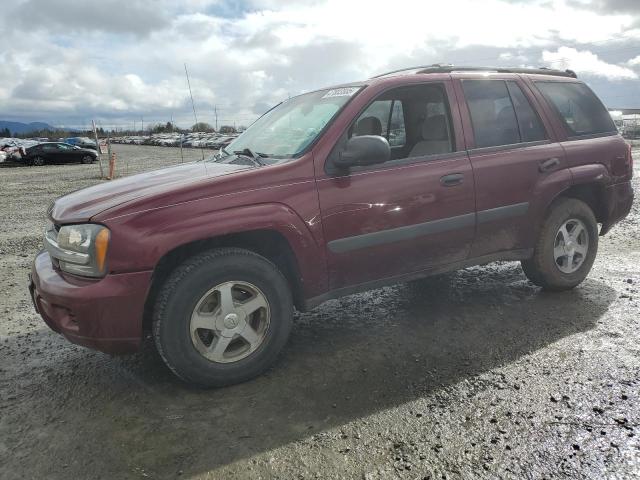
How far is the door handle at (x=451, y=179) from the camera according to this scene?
139 inches

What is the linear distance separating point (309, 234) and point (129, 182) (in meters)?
1.28

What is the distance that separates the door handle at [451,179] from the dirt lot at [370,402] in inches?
42.0

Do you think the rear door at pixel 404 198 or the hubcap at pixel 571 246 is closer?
the rear door at pixel 404 198

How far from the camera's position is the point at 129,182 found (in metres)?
3.37

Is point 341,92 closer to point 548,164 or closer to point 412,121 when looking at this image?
point 412,121

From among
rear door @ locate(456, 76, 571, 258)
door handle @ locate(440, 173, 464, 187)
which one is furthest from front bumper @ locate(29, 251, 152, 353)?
rear door @ locate(456, 76, 571, 258)

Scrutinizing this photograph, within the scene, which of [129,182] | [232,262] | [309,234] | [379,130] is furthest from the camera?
[379,130]

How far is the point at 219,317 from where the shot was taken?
9.61 ft

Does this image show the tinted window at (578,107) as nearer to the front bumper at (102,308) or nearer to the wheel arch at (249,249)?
the wheel arch at (249,249)

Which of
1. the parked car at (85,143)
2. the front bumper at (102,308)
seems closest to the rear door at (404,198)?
the front bumper at (102,308)

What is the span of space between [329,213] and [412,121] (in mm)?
1324

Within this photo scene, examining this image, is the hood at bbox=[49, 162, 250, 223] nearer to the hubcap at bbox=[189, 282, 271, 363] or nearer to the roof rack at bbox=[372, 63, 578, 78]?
the hubcap at bbox=[189, 282, 271, 363]

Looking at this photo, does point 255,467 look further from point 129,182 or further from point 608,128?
point 608,128

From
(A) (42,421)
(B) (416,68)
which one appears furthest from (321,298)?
(B) (416,68)
